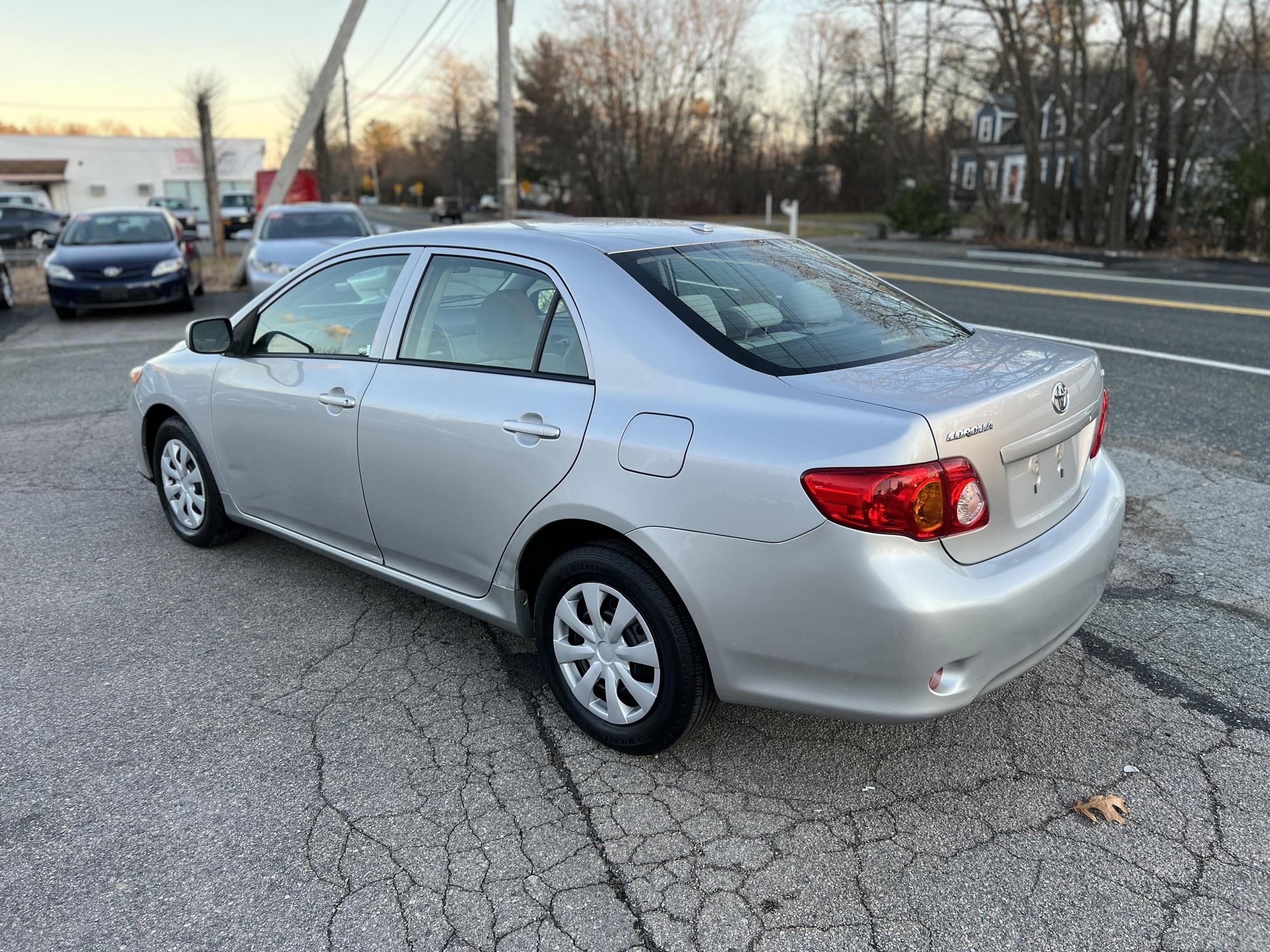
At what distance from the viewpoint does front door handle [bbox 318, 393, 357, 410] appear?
3.69 metres

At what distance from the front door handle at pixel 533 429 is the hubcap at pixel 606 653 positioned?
47 centimetres

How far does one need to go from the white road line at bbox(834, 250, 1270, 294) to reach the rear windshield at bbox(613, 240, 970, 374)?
12045mm

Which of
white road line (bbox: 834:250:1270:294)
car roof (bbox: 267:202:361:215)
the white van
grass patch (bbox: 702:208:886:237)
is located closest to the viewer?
white road line (bbox: 834:250:1270:294)

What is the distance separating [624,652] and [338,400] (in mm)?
1582

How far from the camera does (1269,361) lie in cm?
832

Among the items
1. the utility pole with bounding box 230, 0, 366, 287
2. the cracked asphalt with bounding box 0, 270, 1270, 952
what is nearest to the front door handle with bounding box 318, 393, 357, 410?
the cracked asphalt with bounding box 0, 270, 1270, 952

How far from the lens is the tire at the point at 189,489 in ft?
15.3

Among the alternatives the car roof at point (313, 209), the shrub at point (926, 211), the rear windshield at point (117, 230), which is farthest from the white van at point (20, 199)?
the shrub at point (926, 211)

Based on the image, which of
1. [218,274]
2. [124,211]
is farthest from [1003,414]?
[218,274]

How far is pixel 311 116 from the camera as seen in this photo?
18.0 metres

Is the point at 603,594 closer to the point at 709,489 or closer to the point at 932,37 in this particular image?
the point at 709,489

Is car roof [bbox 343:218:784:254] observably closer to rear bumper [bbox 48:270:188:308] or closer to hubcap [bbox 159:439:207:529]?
hubcap [bbox 159:439:207:529]

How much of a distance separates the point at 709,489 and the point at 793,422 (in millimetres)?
280

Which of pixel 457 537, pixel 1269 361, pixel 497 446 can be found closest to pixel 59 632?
pixel 457 537
